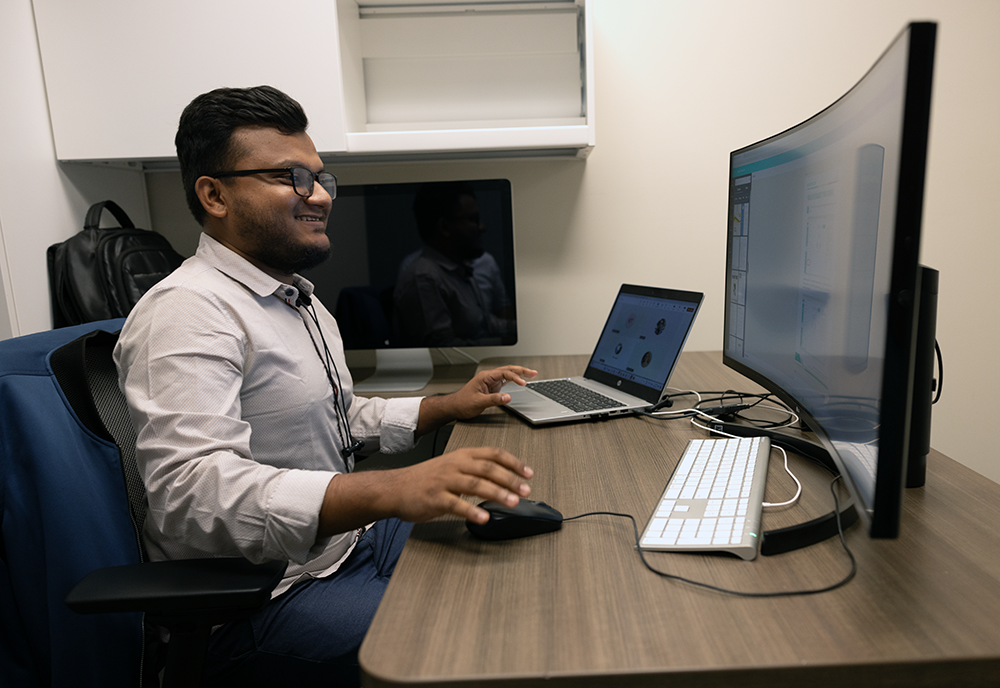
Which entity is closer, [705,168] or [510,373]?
[510,373]

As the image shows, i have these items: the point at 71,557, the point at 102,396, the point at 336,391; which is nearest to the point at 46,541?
the point at 71,557

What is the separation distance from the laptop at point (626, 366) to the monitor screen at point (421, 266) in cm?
34

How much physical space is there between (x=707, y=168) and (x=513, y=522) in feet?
5.07

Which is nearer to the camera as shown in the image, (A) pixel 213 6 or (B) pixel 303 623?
(B) pixel 303 623

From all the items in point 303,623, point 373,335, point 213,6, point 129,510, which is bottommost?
point 303,623

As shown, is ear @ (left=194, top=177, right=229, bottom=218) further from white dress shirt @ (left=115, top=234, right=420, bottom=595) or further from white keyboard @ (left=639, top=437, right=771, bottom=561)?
white keyboard @ (left=639, top=437, right=771, bottom=561)

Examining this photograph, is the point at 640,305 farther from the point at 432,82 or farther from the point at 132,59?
the point at 132,59

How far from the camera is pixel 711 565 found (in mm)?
689

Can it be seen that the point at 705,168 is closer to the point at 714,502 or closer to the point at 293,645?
the point at 714,502

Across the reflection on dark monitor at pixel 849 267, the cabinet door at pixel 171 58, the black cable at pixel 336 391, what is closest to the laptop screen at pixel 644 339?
the reflection on dark monitor at pixel 849 267

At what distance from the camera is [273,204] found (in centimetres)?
112

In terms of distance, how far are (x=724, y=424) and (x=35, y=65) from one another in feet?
5.91

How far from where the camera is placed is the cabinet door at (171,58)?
156 cm

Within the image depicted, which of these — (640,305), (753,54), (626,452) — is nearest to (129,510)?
(626,452)
